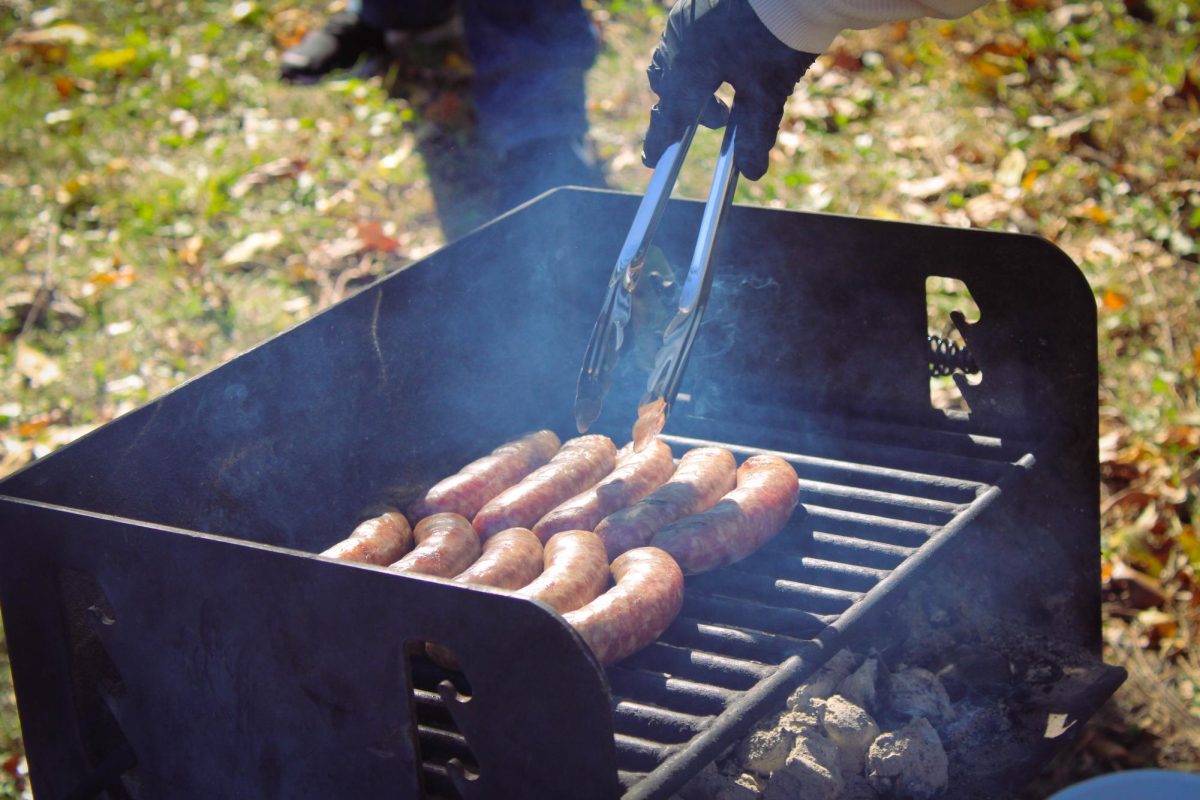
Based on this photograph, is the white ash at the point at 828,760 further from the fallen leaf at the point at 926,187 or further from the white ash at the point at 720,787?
the fallen leaf at the point at 926,187

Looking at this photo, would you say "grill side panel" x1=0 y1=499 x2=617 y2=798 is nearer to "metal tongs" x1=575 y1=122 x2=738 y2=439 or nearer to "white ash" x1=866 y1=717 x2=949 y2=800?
Result: "white ash" x1=866 y1=717 x2=949 y2=800

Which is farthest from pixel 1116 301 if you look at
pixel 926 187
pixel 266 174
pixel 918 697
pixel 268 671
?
pixel 266 174

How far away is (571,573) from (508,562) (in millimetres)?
189

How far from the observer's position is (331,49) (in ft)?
24.5

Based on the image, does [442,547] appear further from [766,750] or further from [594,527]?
[766,750]

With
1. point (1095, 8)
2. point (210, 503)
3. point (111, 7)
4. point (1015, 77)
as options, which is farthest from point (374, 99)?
point (210, 503)

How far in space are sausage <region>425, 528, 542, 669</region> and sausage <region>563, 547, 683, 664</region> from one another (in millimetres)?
225

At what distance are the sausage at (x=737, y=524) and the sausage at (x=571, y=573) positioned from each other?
0.16 m

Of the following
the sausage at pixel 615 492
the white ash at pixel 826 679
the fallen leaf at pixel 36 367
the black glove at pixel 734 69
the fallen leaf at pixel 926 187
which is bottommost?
the fallen leaf at pixel 36 367

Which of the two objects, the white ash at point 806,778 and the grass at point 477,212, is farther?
the grass at point 477,212

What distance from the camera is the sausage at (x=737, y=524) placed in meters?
2.84

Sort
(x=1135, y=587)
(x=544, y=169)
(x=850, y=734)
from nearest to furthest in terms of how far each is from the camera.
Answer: (x=850, y=734) < (x=1135, y=587) < (x=544, y=169)

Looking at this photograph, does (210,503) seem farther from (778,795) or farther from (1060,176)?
(1060,176)

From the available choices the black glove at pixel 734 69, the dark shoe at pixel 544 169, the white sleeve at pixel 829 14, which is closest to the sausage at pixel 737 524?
the black glove at pixel 734 69
